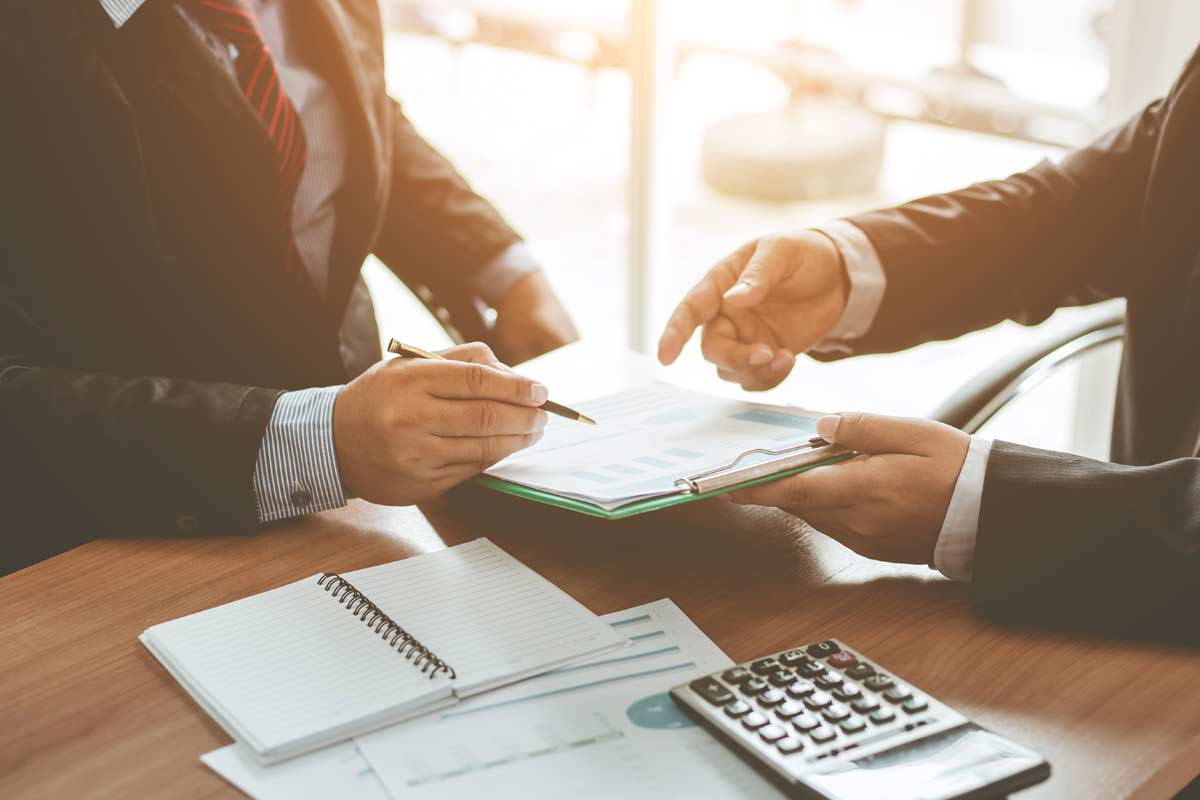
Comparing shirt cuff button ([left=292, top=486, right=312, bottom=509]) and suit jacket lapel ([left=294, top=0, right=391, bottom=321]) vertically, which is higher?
suit jacket lapel ([left=294, top=0, right=391, bottom=321])

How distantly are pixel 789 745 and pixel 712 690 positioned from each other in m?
0.08

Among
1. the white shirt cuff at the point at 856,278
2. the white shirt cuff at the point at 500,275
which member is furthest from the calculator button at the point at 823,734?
the white shirt cuff at the point at 500,275

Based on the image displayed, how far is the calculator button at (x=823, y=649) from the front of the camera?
0.80 meters

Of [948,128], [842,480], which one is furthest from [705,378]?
[948,128]

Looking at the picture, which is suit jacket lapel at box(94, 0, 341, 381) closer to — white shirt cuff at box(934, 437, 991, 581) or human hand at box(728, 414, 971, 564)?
human hand at box(728, 414, 971, 564)

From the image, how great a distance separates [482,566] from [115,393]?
1.35ft

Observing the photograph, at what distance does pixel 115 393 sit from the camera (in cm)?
107

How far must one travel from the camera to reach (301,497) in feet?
3.46

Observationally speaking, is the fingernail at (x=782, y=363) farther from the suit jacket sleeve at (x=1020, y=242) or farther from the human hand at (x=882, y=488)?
the human hand at (x=882, y=488)

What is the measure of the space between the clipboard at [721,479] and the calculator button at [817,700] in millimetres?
203

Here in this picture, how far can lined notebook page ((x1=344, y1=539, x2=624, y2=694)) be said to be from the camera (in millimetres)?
823

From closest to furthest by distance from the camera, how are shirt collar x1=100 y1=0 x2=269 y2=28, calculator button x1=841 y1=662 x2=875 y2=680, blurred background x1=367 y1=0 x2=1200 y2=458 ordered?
1. calculator button x1=841 y1=662 x2=875 y2=680
2. shirt collar x1=100 y1=0 x2=269 y2=28
3. blurred background x1=367 y1=0 x2=1200 y2=458

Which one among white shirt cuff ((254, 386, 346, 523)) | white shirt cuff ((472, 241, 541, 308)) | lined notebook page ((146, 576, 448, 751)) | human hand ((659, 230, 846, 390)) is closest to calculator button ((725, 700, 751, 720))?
lined notebook page ((146, 576, 448, 751))

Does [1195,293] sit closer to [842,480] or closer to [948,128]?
[842,480]
